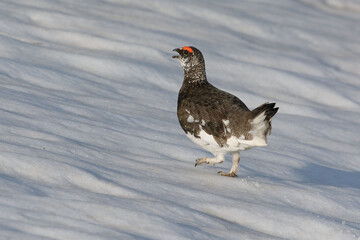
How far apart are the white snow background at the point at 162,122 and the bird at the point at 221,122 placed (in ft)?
0.86

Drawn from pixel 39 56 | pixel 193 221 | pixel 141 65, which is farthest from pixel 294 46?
pixel 193 221

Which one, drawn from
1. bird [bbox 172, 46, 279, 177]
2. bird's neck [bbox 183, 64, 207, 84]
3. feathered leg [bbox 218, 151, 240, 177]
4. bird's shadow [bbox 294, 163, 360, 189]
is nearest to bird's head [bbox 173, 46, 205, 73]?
bird's neck [bbox 183, 64, 207, 84]

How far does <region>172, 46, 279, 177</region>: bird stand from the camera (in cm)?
517

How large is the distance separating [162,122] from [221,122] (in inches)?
61.3

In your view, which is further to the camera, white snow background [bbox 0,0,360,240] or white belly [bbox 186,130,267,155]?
white belly [bbox 186,130,267,155]

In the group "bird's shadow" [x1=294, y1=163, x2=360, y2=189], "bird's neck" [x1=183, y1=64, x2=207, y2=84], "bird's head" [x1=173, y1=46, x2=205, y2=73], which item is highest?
"bird's head" [x1=173, y1=46, x2=205, y2=73]

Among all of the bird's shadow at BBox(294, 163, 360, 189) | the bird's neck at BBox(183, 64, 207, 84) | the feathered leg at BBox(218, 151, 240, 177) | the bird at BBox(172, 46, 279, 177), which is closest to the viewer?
the bird at BBox(172, 46, 279, 177)

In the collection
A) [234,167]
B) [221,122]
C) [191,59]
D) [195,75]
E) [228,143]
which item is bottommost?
[234,167]

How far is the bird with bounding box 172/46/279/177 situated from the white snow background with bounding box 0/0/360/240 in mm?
261

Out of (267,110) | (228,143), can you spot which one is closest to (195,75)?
(228,143)

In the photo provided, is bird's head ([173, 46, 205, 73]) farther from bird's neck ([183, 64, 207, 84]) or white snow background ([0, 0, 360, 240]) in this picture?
white snow background ([0, 0, 360, 240])

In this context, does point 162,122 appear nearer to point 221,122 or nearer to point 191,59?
point 191,59

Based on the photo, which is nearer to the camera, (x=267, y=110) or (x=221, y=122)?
(x=267, y=110)

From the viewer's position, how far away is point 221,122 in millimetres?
5359
